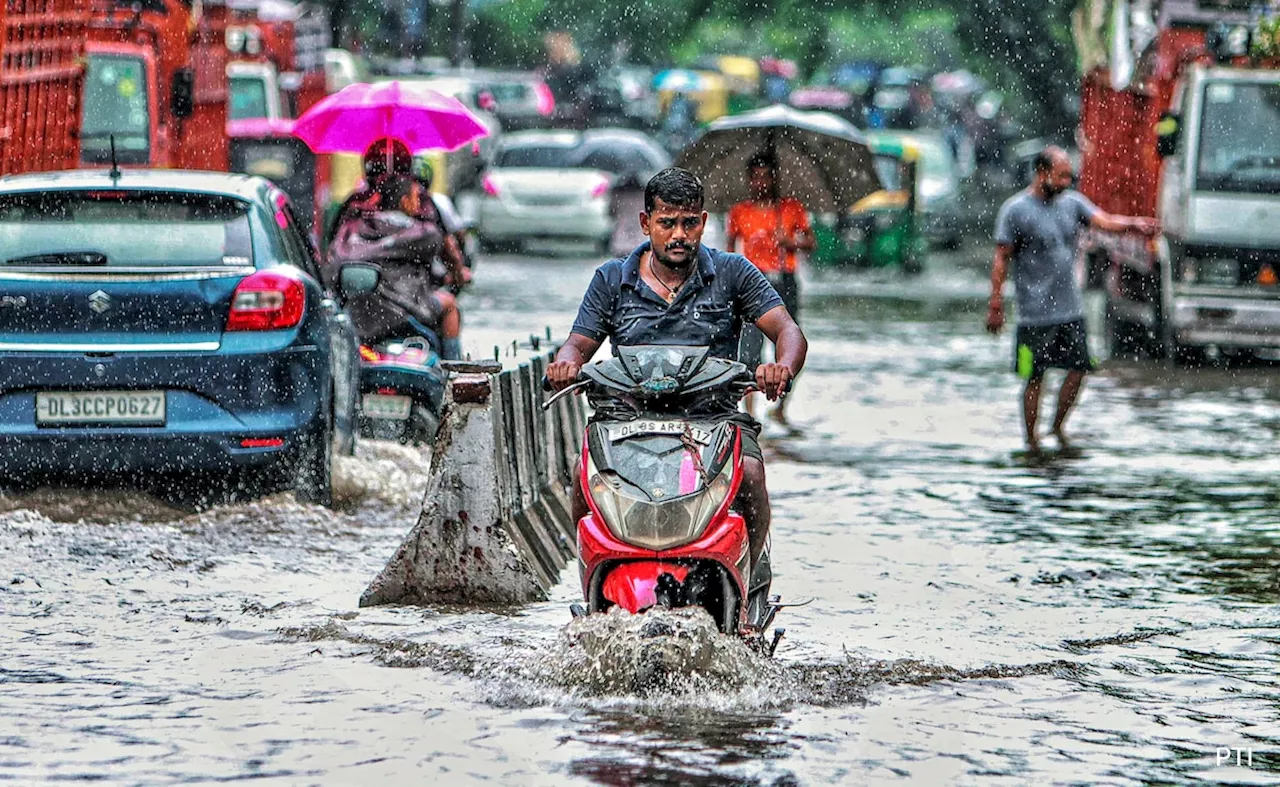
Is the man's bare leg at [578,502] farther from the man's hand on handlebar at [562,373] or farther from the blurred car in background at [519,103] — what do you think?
the blurred car in background at [519,103]

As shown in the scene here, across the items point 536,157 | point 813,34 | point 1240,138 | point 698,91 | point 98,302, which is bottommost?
point 98,302

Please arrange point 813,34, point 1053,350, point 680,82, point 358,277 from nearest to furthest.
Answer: point 358,277 → point 1053,350 → point 680,82 → point 813,34

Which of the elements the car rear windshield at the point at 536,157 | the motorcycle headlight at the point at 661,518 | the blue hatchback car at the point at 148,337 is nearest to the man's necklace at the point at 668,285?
the motorcycle headlight at the point at 661,518

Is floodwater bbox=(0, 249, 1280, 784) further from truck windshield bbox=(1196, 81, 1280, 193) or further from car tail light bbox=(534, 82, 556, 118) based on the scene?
car tail light bbox=(534, 82, 556, 118)

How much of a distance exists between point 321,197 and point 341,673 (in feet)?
64.7

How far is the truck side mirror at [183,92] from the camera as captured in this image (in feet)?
70.9

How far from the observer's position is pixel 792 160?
16.1m

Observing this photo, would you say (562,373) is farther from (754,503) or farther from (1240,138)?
(1240,138)

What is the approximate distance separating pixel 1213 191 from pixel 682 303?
12879 mm

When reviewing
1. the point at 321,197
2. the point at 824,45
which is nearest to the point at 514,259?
the point at 321,197

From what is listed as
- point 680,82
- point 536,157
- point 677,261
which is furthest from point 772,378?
point 680,82

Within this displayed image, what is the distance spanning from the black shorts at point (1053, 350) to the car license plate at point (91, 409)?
6.14m

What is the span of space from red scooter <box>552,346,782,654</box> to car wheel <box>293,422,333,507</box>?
3.30 metres

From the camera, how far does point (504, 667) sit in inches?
293
